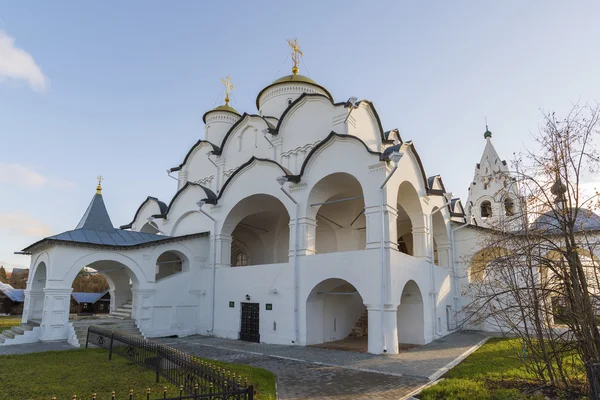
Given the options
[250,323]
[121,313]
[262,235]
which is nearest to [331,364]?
[250,323]

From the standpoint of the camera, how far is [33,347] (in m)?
12.0

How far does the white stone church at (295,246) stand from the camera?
12.2 m

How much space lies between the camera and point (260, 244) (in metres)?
20.0

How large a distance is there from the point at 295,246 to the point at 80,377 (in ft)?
23.4

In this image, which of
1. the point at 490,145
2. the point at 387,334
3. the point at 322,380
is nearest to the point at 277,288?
the point at 387,334

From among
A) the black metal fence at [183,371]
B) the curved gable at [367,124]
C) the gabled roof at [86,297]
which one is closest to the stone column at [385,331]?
the black metal fence at [183,371]

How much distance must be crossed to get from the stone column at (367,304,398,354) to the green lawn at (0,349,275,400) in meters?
3.74

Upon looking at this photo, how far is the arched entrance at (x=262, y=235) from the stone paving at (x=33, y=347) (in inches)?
268

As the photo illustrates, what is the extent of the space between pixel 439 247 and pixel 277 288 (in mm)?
8376

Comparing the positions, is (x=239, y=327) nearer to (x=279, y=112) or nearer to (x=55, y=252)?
(x=55, y=252)

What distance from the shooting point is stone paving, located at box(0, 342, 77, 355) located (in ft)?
37.2

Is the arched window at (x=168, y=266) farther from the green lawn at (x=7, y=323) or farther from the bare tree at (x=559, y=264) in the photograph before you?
the bare tree at (x=559, y=264)

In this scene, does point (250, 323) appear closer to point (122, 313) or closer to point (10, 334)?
point (122, 313)

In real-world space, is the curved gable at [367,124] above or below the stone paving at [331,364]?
above
